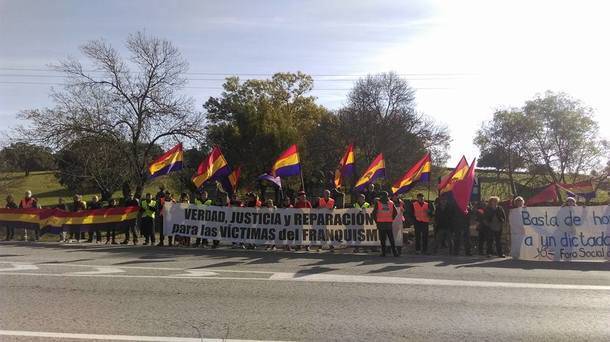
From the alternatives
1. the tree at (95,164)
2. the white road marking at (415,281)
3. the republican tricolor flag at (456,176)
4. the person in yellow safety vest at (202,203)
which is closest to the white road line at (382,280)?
the white road marking at (415,281)

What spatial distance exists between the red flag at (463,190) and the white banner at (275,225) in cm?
170

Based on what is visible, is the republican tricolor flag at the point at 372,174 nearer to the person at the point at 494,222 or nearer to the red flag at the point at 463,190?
the red flag at the point at 463,190

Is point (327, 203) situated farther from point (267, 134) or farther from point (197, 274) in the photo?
point (267, 134)

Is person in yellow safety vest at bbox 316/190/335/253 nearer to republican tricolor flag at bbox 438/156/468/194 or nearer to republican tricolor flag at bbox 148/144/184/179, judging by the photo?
republican tricolor flag at bbox 438/156/468/194

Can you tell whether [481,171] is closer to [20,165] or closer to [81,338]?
[20,165]

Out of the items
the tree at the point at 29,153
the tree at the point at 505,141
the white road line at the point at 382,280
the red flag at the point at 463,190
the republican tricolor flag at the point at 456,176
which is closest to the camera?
the white road line at the point at 382,280

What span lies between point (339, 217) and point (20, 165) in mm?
27491

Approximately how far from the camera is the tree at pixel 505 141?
35125 mm

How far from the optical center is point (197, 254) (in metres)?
14.0

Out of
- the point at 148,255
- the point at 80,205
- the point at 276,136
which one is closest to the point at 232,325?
the point at 148,255

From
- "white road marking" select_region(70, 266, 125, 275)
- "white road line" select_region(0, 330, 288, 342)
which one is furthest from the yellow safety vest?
"white road line" select_region(0, 330, 288, 342)

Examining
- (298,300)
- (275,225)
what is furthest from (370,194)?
(298,300)

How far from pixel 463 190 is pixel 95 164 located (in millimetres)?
22477

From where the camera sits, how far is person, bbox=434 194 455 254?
1487cm
